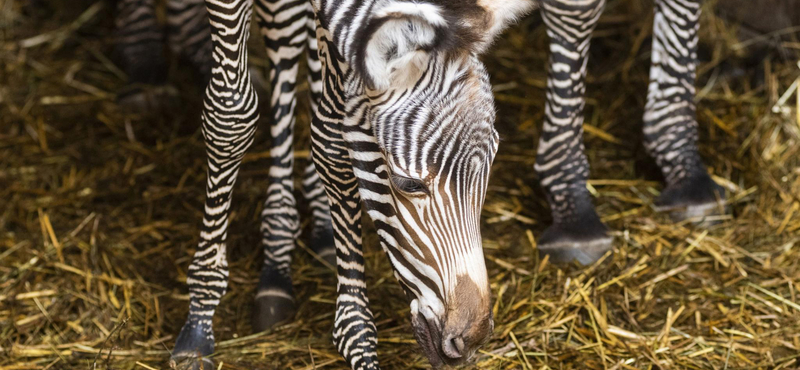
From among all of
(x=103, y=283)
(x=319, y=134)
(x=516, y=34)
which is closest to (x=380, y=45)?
(x=319, y=134)

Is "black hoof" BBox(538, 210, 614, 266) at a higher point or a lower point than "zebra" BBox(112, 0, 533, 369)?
lower

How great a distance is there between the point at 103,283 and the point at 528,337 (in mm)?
Result: 2004

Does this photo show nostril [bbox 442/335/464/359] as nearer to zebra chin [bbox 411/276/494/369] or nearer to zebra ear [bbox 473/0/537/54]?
zebra chin [bbox 411/276/494/369]

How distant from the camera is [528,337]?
3314 millimetres

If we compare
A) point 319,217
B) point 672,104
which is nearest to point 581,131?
point 672,104

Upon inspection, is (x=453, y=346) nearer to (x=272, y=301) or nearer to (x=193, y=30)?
(x=272, y=301)

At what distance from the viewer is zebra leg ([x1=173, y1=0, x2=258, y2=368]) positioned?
2.73 m

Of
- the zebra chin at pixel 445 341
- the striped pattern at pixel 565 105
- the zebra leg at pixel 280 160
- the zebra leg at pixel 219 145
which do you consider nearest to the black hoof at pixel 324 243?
the zebra leg at pixel 280 160

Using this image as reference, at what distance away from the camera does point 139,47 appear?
206 inches

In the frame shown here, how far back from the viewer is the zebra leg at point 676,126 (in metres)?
4.02

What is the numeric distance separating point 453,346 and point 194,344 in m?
1.35

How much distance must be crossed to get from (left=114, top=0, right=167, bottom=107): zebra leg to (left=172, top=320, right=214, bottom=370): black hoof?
7.88 feet

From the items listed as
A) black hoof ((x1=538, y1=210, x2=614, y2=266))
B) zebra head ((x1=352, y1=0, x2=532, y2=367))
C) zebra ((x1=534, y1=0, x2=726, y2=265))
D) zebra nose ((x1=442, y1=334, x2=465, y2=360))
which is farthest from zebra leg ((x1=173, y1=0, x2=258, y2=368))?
black hoof ((x1=538, y1=210, x2=614, y2=266))

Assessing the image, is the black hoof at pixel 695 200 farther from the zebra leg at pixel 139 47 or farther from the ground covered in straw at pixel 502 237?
the zebra leg at pixel 139 47
